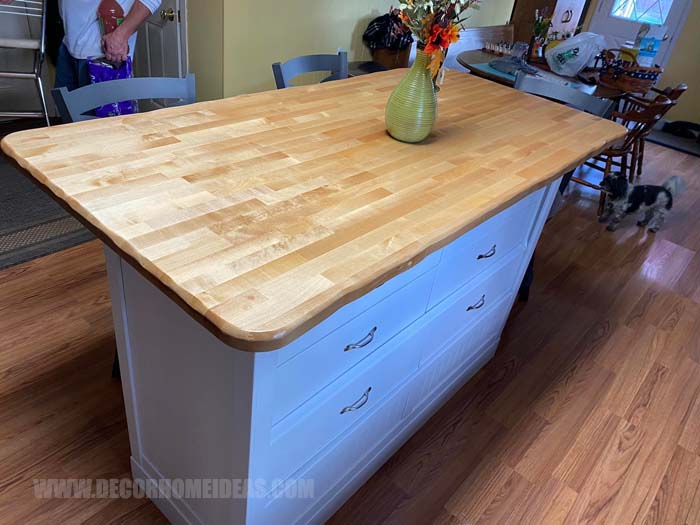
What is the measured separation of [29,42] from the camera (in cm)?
295

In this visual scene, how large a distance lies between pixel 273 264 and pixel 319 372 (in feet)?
0.91

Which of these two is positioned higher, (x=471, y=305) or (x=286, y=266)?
(x=286, y=266)

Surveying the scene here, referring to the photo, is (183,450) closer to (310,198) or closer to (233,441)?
(233,441)

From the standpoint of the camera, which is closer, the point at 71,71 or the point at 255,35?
the point at 71,71

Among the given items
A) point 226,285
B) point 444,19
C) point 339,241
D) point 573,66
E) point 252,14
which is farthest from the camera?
point 573,66

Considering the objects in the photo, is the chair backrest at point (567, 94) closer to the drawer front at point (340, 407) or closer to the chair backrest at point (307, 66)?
the chair backrest at point (307, 66)

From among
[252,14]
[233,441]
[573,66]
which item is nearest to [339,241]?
[233,441]

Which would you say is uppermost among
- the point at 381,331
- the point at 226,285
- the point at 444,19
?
the point at 444,19

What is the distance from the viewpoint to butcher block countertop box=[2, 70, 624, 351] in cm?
83

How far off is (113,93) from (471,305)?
1292 millimetres

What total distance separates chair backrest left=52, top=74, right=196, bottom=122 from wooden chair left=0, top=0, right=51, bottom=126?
1874mm

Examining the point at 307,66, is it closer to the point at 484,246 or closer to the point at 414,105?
the point at 414,105

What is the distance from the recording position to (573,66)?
323cm

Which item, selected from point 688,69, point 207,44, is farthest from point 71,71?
point 688,69
